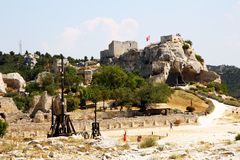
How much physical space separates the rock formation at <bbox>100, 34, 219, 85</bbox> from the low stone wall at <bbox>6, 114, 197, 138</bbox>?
117ft

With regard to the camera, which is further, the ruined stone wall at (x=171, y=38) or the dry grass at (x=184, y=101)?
the ruined stone wall at (x=171, y=38)

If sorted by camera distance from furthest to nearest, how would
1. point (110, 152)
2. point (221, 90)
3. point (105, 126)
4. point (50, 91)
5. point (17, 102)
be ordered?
point (221, 90) < point (50, 91) < point (17, 102) < point (105, 126) < point (110, 152)

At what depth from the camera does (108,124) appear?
184 feet

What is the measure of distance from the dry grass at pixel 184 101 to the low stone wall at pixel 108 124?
12.2 metres

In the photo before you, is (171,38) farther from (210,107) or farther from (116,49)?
(210,107)

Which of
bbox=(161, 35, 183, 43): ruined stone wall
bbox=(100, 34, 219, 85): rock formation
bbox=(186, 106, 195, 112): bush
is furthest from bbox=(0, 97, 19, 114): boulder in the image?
bbox=(161, 35, 183, 43): ruined stone wall

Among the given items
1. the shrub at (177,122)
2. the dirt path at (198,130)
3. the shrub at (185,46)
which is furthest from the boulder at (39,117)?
the shrub at (185,46)

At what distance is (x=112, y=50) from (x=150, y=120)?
66.0m

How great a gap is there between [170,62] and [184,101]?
21.7m

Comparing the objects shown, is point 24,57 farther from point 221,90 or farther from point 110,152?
point 110,152

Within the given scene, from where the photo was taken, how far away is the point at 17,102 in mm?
70938

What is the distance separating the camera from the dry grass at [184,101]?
75062 millimetres

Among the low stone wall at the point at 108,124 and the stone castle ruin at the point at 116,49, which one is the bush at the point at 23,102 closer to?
the low stone wall at the point at 108,124

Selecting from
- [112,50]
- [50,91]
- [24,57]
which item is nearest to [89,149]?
[50,91]
